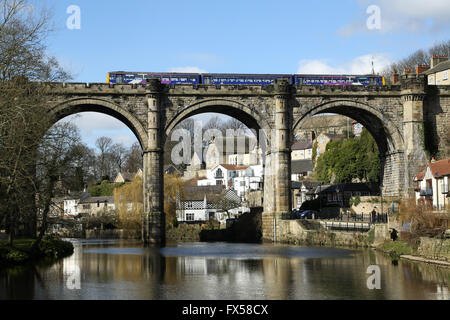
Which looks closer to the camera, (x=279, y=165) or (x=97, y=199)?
(x=279, y=165)

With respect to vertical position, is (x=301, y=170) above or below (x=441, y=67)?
below

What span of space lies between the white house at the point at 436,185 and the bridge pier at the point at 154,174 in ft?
63.8

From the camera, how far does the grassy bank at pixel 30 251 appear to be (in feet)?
109

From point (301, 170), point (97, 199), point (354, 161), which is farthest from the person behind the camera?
point (301, 170)

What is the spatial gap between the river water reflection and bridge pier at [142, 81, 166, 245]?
40.1 feet

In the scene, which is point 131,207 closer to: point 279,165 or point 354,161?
point 279,165

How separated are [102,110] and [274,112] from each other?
13.6 meters

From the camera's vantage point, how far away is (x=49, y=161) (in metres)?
34.0

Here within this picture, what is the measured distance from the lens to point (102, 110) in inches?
2119

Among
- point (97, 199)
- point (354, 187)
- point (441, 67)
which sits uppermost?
point (441, 67)

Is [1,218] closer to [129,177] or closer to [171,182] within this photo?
[171,182]

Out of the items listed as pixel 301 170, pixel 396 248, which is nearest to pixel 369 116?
pixel 396 248

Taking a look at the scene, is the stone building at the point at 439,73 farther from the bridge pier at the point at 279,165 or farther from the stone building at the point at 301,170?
the stone building at the point at 301,170

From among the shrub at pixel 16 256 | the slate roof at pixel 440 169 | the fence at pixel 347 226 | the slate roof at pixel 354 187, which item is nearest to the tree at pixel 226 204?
the slate roof at pixel 354 187
